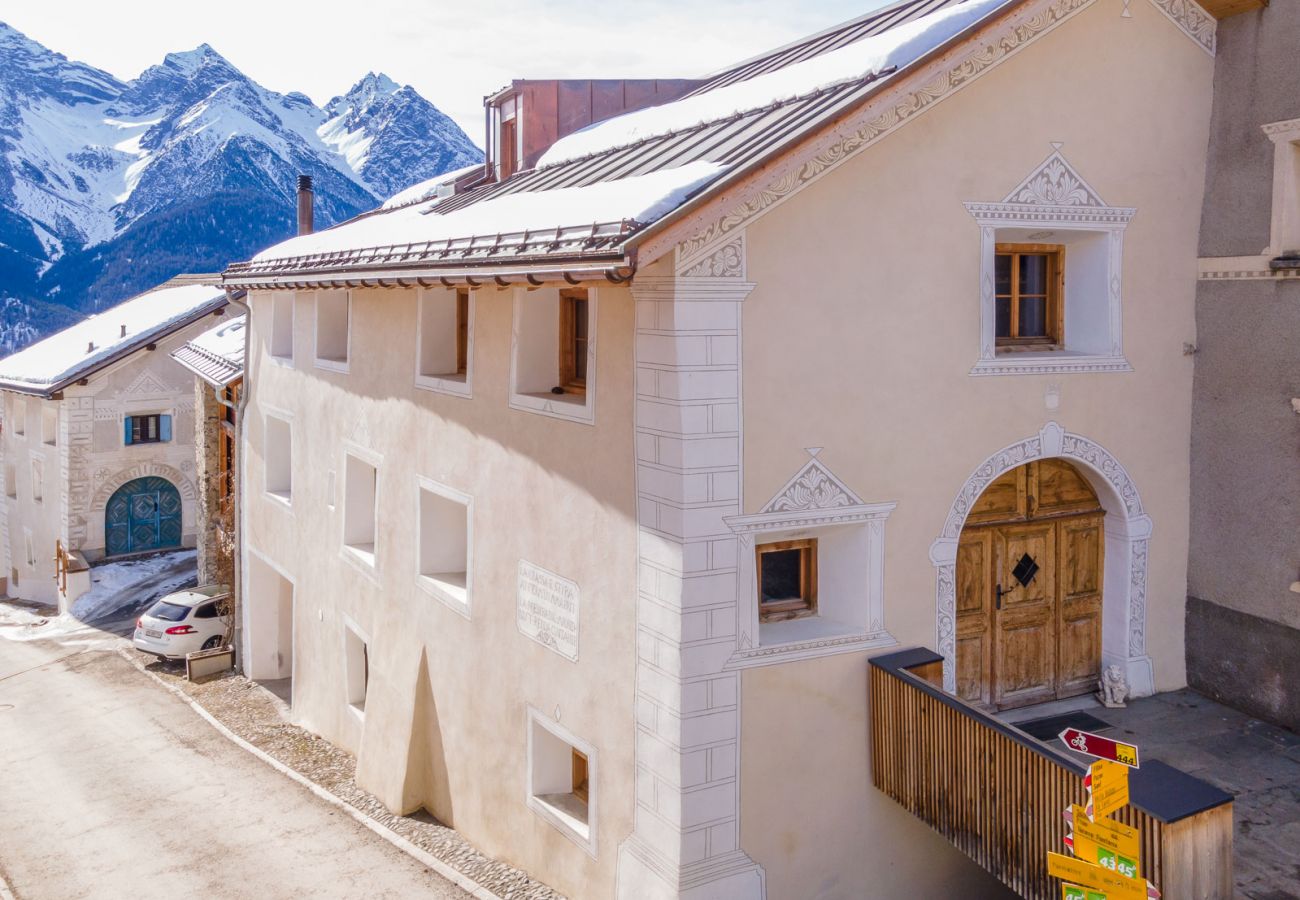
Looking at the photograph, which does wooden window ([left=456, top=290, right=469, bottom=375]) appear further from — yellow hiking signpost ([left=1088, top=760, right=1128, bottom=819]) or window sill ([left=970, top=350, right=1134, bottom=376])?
yellow hiking signpost ([left=1088, top=760, right=1128, bottom=819])

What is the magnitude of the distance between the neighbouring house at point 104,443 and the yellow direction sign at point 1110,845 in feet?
94.4

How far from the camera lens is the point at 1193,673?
1067cm

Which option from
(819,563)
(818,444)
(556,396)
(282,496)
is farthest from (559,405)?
(282,496)

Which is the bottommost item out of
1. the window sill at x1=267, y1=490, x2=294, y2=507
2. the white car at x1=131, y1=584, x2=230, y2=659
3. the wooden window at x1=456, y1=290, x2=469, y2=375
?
the white car at x1=131, y1=584, x2=230, y2=659

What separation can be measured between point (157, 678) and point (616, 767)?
1601cm

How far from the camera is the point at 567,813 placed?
9930 millimetres

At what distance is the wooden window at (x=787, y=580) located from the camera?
9133 mm

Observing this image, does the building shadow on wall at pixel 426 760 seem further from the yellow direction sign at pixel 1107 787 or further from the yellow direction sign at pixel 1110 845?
the yellow direction sign at pixel 1107 787

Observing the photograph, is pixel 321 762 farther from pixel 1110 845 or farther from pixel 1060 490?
pixel 1110 845

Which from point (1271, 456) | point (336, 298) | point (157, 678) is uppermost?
point (336, 298)

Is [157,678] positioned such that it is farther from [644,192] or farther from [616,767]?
[644,192]

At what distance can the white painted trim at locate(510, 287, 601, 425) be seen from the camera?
9055 millimetres

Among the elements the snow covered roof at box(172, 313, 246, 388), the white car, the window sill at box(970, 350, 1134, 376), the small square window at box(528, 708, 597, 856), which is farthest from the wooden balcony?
the white car

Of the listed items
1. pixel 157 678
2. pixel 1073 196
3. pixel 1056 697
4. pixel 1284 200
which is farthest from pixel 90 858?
pixel 1284 200
